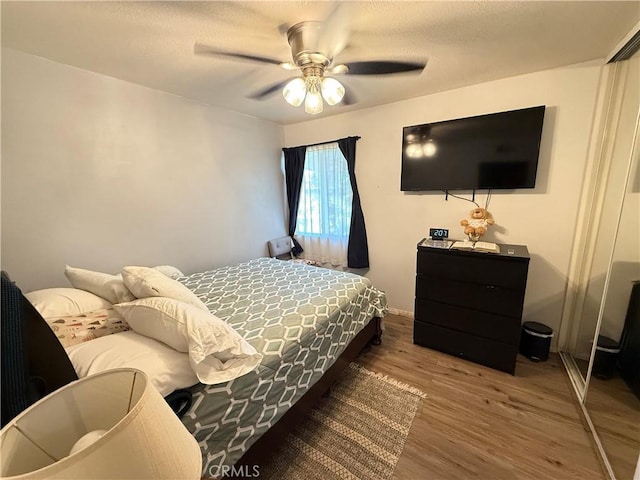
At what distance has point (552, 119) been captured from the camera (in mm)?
2205

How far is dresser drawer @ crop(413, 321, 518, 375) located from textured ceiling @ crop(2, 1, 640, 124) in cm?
224

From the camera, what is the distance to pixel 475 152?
96.4 inches

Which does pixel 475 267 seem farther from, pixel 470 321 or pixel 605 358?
pixel 605 358

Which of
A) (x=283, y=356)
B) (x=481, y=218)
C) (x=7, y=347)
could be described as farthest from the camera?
(x=481, y=218)

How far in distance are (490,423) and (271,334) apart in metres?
1.56

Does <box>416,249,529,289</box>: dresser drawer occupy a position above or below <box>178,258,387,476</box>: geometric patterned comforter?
above

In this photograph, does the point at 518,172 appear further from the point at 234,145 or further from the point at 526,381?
the point at 234,145

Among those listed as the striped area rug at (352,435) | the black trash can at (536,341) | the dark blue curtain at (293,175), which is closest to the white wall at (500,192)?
the black trash can at (536,341)

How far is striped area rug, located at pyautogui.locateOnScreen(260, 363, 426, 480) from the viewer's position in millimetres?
1444

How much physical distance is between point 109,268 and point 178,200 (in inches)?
34.5

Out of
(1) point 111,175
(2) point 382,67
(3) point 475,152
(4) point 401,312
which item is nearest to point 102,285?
(1) point 111,175

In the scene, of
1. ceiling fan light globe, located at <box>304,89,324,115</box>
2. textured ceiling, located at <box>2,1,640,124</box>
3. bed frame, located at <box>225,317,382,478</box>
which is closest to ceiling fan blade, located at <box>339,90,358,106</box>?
textured ceiling, located at <box>2,1,640,124</box>

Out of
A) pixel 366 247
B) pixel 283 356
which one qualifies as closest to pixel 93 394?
pixel 283 356

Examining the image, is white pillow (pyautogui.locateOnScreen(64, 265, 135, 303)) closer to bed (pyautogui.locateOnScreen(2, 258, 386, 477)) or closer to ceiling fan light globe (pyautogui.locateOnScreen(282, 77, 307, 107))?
bed (pyautogui.locateOnScreen(2, 258, 386, 477))
